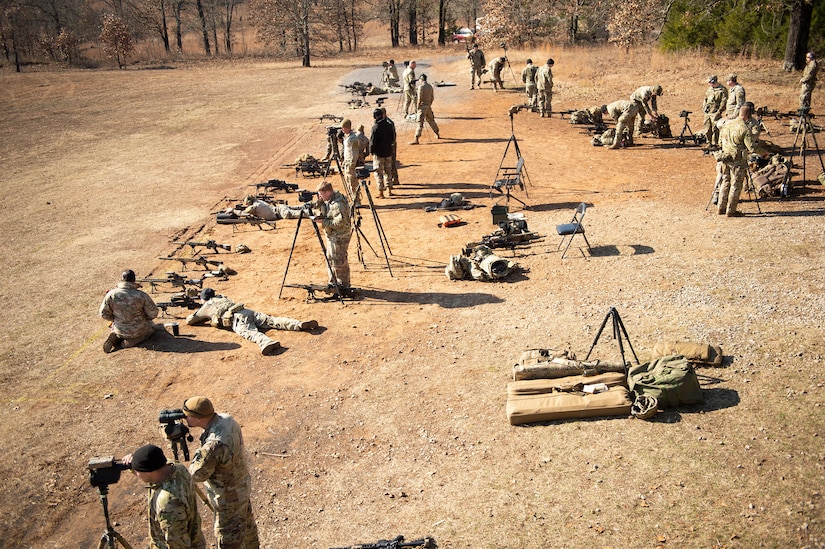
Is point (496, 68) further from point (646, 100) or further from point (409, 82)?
point (646, 100)

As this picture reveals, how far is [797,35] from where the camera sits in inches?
1017

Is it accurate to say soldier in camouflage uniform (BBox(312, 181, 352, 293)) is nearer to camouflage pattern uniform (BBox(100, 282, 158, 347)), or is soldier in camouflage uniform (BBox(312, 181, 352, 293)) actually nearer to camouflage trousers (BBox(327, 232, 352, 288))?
camouflage trousers (BBox(327, 232, 352, 288))

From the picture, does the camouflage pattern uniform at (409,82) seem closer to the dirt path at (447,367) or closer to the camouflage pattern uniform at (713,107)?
the dirt path at (447,367)

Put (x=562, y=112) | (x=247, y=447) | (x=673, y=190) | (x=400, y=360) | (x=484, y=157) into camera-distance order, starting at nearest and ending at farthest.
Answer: (x=247, y=447) < (x=400, y=360) < (x=673, y=190) < (x=484, y=157) < (x=562, y=112)

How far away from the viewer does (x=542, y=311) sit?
36.4 feet

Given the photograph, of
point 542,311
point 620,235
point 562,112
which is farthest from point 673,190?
point 562,112

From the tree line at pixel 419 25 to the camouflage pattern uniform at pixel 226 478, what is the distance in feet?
87.0

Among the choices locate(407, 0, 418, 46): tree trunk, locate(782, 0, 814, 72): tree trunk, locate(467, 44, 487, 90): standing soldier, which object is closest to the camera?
locate(782, 0, 814, 72): tree trunk

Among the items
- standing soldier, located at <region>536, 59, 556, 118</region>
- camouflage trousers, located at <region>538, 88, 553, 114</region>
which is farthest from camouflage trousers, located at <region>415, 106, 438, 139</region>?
camouflage trousers, located at <region>538, 88, 553, 114</region>

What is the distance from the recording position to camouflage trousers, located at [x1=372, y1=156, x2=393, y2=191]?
17641 millimetres

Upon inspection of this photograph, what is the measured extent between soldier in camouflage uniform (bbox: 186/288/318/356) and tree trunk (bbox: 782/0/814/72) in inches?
959

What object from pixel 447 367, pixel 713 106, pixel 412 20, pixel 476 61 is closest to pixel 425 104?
pixel 713 106

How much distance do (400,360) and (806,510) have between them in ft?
18.4

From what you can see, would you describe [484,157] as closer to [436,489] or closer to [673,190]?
[673,190]
